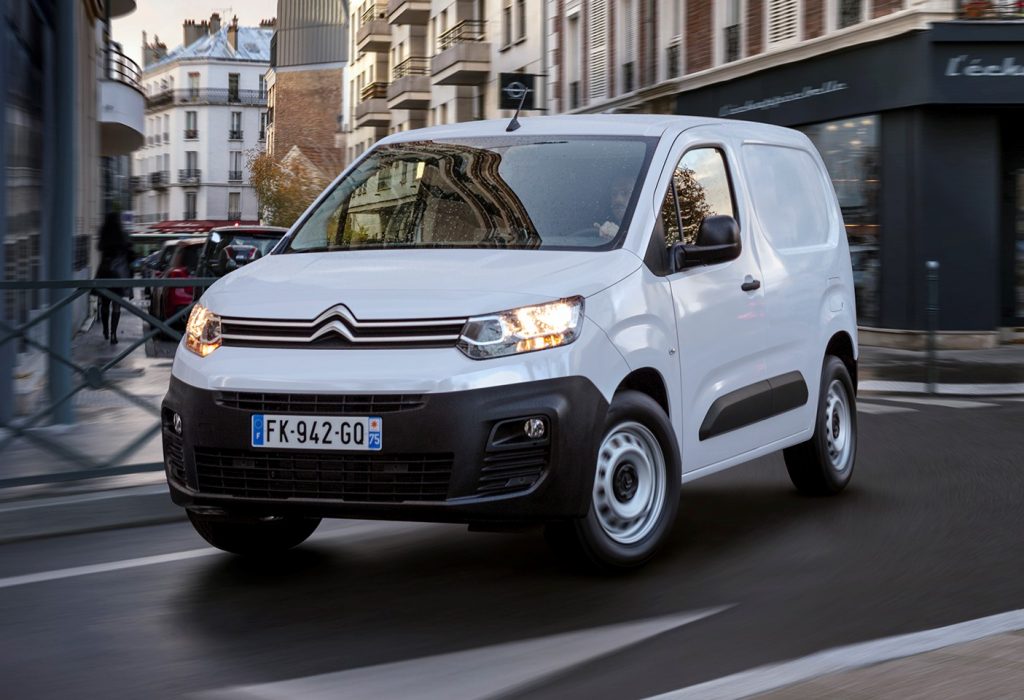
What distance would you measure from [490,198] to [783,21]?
21443 millimetres

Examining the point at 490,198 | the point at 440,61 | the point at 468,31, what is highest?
the point at 468,31

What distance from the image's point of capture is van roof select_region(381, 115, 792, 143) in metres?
6.75

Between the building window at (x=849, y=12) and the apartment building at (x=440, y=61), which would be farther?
the apartment building at (x=440, y=61)

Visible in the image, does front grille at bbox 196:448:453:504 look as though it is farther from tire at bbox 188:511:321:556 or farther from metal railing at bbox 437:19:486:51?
metal railing at bbox 437:19:486:51

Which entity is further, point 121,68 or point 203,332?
point 121,68

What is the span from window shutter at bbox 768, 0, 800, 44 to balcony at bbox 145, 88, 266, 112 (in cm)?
10926

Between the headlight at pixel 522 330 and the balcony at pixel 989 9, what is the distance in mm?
17601

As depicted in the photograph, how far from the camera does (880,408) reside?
1322cm

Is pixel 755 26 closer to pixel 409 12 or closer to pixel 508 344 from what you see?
pixel 508 344

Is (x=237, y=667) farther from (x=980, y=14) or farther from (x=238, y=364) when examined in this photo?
(x=980, y=14)

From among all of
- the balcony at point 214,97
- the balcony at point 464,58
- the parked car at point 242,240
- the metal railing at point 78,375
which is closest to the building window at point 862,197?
the parked car at point 242,240

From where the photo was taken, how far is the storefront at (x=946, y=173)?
2155 cm

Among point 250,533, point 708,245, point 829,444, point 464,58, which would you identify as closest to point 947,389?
point 829,444

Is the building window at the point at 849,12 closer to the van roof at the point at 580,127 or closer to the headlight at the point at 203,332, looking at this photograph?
the van roof at the point at 580,127
